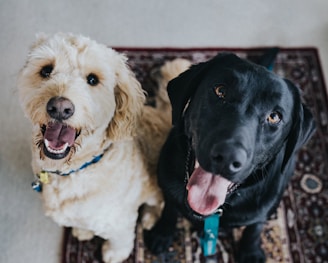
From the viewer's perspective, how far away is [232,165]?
1119mm

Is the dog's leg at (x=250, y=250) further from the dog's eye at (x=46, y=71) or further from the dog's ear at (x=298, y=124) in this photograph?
the dog's eye at (x=46, y=71)

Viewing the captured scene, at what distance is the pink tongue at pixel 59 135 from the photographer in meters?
1.29

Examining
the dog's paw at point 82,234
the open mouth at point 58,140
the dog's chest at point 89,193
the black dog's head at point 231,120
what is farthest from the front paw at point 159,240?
the open mouth at point 58,140

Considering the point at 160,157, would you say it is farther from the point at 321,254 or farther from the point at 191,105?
the point at 321,254

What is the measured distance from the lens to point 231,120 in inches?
46.4

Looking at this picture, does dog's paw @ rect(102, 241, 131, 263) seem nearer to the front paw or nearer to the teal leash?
the front paw

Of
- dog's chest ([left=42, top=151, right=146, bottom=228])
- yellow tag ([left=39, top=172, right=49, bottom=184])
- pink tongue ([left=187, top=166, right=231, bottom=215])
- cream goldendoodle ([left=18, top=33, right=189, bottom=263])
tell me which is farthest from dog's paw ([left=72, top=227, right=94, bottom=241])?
pink tongue ([left=187, top=166, right=231, bottom=215])

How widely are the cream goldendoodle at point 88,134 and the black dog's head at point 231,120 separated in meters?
0.19

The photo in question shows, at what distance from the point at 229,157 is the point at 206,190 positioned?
25 centimetres

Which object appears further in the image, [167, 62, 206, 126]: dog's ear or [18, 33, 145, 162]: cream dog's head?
[167, 62, 206, 126]: dog's ear

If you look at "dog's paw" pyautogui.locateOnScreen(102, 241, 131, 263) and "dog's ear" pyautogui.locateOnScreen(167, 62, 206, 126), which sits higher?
"dog's ear" pyautogui.locateOnScreen(167, 62, 206, 126)

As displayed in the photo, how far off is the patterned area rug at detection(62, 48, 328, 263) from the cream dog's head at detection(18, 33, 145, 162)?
640 mm

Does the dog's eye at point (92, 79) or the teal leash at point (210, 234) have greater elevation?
the dog's eye at point (92, 79)

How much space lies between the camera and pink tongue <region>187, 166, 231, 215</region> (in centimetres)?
131
